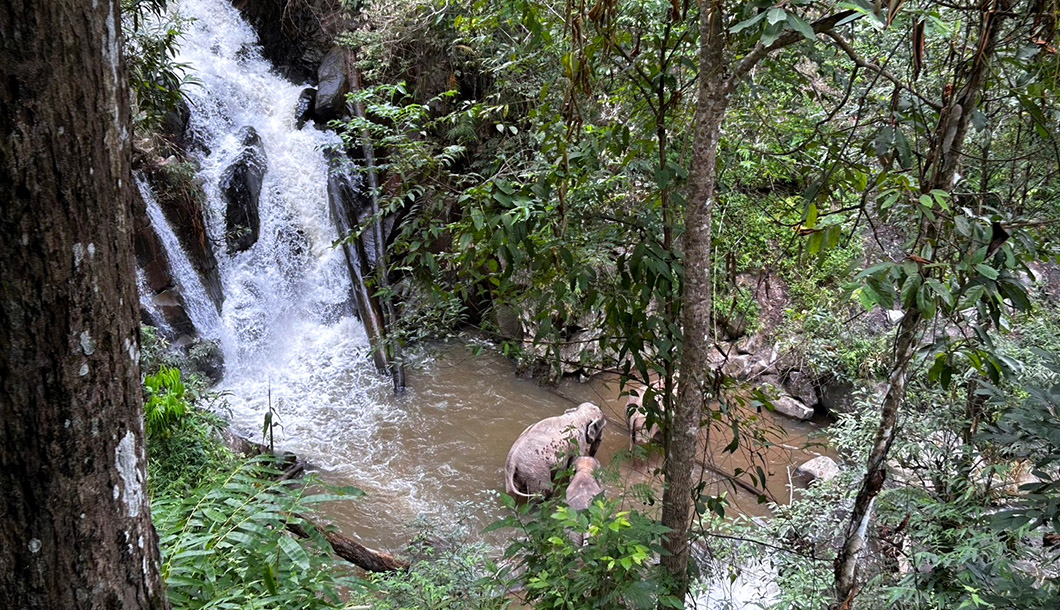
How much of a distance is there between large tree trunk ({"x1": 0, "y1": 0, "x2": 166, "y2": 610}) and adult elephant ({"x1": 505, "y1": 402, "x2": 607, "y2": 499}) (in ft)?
13.4

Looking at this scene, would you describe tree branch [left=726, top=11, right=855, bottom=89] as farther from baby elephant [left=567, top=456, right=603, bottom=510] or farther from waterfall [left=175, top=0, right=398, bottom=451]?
waterfall [left=175, top=0, right=398, bottom=451]

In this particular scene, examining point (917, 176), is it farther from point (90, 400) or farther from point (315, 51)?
point (315, 51)

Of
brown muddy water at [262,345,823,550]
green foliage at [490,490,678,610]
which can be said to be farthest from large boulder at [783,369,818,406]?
green foliage at [490,490,678,610]

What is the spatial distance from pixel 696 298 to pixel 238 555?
1992 millimetres

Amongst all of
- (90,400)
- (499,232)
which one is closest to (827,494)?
(499,232)

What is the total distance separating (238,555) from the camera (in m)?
2.28

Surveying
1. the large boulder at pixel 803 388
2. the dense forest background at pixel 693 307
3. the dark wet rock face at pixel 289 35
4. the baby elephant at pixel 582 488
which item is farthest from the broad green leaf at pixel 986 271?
the dark wet rock face at pixel 289 35

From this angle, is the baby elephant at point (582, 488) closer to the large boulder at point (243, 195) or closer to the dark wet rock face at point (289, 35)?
the large boulder at point (243, 195)

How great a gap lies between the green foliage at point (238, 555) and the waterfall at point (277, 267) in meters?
4.56

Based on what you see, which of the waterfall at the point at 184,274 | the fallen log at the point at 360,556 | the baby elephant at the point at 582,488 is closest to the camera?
the fallen log at the point at 360,556

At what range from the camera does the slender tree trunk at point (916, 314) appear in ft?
5.98

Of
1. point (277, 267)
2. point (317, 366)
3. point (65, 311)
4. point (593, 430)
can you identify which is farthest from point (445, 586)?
point (277, 267)

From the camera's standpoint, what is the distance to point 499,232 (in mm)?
2184

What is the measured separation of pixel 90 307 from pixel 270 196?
27.6 ft
